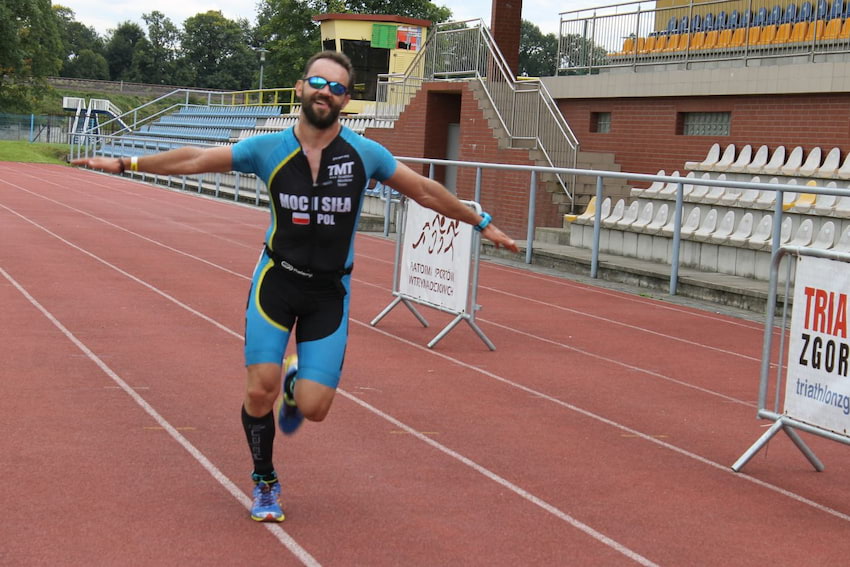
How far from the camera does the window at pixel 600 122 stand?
2427 cm

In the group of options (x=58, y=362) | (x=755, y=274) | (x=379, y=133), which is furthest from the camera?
(x=379, y=133)

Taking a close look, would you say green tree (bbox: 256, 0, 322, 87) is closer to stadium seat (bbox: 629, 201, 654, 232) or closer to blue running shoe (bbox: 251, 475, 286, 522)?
stadium seat (bbox: 629, 201, 654, 232)

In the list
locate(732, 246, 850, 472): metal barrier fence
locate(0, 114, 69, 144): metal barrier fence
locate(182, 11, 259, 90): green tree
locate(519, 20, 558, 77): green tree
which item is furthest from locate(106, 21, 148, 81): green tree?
locate(732, 246, 850, 472): metal barrier fence

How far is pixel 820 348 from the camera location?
627 cm

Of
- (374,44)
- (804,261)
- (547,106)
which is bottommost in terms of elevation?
(804,261)

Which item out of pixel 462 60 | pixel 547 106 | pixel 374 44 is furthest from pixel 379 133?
pixel 374 44

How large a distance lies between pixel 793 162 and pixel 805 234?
4068mm

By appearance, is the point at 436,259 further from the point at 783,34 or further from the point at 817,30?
the point at 783,34

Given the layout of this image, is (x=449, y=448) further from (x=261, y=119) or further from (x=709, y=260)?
(x=261, y=119)

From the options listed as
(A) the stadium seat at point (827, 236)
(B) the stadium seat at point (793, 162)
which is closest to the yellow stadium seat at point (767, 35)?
(B) the stadium seat at point (793, 162)

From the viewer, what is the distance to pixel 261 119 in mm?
44750

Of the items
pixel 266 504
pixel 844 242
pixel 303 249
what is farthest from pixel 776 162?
pixel 266 504

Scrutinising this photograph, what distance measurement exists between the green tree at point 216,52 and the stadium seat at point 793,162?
108 metres

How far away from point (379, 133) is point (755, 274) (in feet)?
50.8
